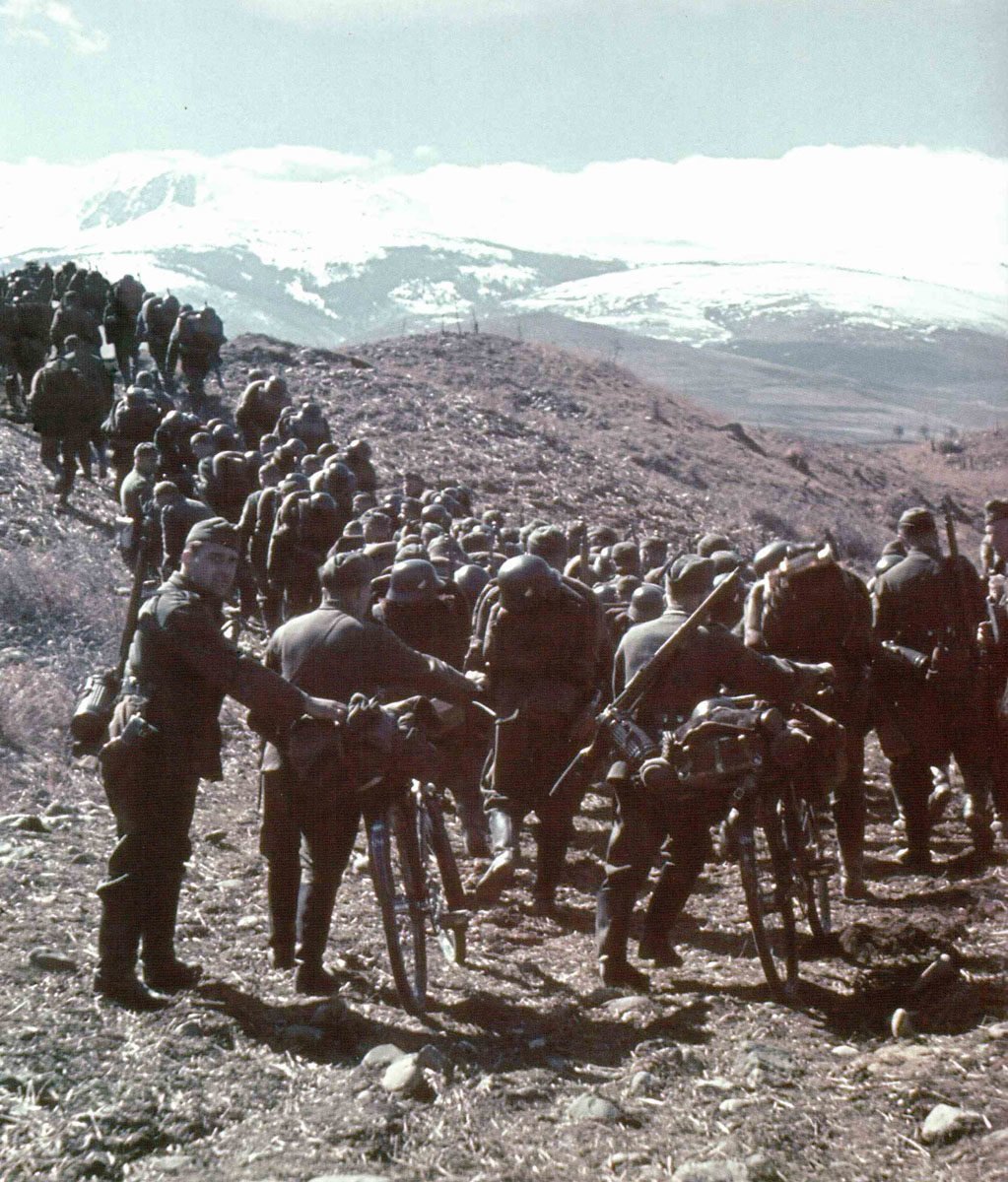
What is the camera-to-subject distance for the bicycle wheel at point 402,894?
6293mm

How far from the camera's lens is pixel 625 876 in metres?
7.03

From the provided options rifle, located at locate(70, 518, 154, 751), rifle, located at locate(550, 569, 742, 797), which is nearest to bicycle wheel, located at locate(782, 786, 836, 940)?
rifle, located at locate(550, 569, 742, 797)

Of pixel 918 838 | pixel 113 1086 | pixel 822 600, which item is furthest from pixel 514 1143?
pixel 918 838

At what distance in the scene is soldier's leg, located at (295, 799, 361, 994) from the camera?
6484 mm

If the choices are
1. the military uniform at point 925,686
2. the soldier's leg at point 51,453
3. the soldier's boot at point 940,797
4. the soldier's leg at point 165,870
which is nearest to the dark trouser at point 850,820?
the military uniform at point 925,686

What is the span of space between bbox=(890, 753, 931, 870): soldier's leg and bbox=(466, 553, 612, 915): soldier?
190 centimetres

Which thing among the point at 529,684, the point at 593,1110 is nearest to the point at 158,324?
the point at 529,684

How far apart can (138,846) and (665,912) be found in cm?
248

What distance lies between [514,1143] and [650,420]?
38973 mm

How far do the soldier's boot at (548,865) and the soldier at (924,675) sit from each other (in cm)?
200

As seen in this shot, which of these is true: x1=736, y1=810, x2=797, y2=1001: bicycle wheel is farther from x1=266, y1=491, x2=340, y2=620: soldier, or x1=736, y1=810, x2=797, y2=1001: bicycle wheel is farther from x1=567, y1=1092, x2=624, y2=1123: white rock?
x1=266, y1=491, x2=340, y2=620: soldier

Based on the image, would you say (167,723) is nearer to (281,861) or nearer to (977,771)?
(281,861)

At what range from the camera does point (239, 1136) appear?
5223 millimetres

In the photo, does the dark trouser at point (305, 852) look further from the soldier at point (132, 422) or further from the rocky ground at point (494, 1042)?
the soldier at point (132, 422)
